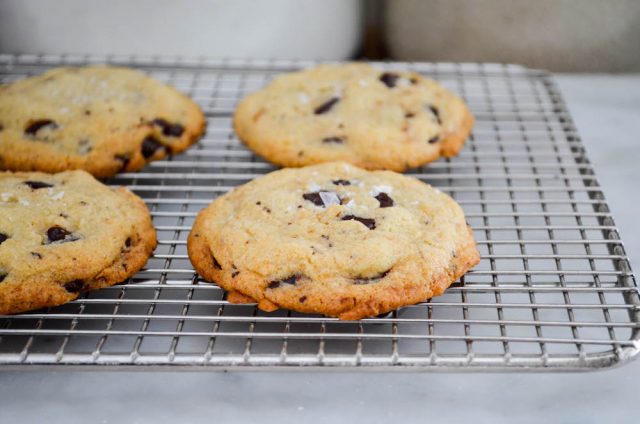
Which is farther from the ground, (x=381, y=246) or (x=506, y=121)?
(x=381, y=246)

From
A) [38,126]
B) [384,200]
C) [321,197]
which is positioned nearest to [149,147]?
[38,126]

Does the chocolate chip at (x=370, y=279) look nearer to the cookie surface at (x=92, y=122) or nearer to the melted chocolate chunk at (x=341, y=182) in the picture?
the melted chocolate chunk at (x=341, y=182)

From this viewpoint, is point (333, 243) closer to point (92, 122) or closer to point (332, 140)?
point (332, 140)

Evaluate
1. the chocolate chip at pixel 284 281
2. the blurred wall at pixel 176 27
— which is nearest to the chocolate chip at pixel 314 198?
the chocolate chip at pixel 284 281

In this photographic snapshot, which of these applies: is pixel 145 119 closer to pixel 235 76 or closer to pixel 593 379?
pixel 235 76

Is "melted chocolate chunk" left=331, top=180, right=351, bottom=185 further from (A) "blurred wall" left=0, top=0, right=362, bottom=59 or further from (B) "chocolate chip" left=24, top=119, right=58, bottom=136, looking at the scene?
(A) "blurred wall" left=0, top=0, right=362, bottom=59

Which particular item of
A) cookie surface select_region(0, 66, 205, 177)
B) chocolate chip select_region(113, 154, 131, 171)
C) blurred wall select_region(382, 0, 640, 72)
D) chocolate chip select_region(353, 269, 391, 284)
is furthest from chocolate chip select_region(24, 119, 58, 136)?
blurred wall select_region(382, 0, 640, 72)

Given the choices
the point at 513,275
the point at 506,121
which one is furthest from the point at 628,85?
the point at 513,275
